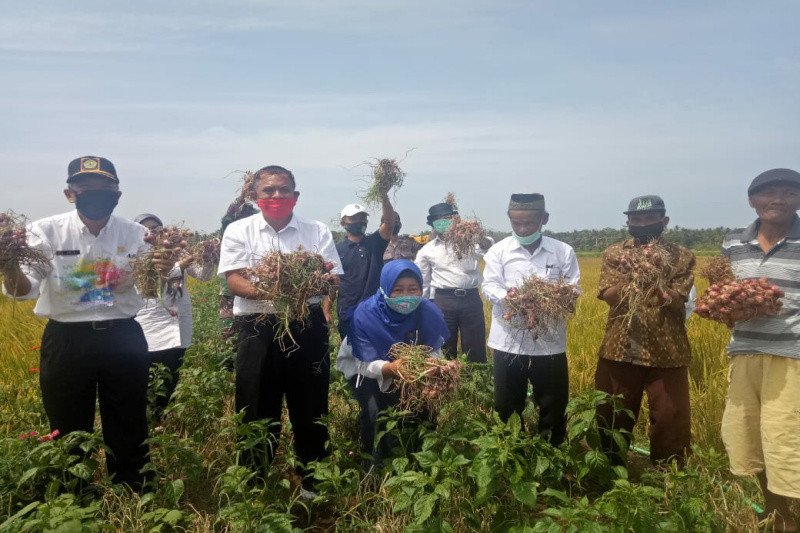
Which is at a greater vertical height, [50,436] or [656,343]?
[656,343]

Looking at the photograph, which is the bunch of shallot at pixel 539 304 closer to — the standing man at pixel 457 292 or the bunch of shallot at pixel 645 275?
the bunch of shallot at pixel 645 275

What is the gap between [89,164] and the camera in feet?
10.6

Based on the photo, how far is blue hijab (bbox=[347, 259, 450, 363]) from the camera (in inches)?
142

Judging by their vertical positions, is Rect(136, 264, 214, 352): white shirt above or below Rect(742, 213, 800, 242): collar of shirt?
below

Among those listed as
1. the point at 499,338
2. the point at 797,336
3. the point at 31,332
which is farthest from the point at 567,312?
the point at 31,332

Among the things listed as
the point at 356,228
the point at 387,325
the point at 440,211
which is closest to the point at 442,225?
the point at 440,211

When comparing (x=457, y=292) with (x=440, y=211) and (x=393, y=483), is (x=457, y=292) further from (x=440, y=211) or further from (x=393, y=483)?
(x=393, y=483)

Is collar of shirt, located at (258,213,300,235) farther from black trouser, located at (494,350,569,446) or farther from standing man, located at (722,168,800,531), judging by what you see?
standing man, located at (722,168,800,531)

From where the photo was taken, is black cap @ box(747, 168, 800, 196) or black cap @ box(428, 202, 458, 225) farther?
black cap @ box(428, 202, 458, 225)

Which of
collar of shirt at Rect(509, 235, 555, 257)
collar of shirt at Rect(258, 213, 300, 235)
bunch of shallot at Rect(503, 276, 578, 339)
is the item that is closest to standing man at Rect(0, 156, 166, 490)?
collar of shirt at Rect(258, 213, 300, 235)

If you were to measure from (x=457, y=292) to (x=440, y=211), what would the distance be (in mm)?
1166

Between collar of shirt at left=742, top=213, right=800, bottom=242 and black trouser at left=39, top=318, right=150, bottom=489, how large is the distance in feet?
13.0

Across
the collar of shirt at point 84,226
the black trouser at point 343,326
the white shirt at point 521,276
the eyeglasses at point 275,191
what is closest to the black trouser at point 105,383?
the collar of shirt at point 84,226

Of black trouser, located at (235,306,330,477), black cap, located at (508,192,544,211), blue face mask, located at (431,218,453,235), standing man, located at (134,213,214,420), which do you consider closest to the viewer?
black trouser, located at (235,306,330,477)
